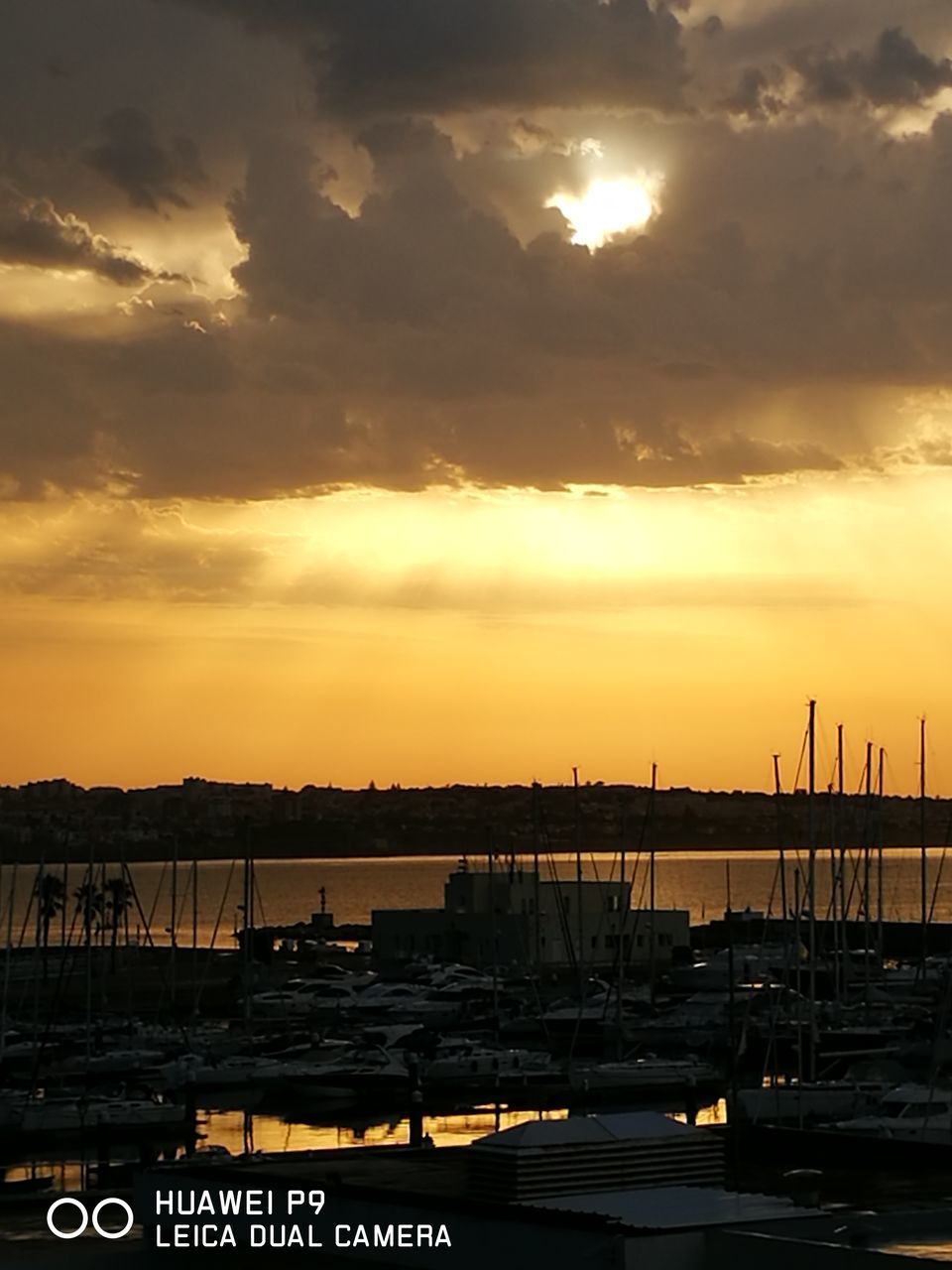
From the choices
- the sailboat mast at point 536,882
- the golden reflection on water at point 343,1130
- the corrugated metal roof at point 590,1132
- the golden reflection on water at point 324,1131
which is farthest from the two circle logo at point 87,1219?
the sailboat mast at point 536,882

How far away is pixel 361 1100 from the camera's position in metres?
56.2

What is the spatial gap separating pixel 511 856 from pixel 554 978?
396 inches

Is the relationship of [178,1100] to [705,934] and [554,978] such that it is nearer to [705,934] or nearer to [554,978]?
[554,978]

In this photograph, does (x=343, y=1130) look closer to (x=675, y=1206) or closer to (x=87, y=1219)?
(x=87, y=1219)

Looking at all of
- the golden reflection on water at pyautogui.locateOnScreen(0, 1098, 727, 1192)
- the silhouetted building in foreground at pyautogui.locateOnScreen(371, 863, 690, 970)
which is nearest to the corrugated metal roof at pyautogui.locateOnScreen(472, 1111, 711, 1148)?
the golden reflection on water at pyautogui.locateOnScreen(0, 1098, 727, 1192)

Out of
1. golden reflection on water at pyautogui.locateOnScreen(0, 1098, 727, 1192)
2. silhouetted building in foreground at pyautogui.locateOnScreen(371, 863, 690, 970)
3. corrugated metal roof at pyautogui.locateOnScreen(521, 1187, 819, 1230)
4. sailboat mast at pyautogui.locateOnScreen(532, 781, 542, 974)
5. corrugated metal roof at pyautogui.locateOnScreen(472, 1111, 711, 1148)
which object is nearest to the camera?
corrugated metal roof at pyautogui.locateOnScreen(521, 1187, 819, 1230)

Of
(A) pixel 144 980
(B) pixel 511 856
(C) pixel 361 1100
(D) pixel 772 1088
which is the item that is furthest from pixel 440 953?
(D) pixel 772 1088

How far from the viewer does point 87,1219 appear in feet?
84.1

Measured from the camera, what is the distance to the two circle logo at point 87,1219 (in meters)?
23.8

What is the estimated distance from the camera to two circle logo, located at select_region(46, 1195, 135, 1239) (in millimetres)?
23828

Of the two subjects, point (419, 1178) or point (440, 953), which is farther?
point (440, 953)

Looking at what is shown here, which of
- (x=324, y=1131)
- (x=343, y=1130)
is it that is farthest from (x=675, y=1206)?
(x=343, y=1130)

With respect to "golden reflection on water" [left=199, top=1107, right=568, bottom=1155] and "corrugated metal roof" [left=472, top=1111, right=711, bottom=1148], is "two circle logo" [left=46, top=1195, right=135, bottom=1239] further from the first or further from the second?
"golden reflection on water" [left=199, top=1107, right=568, bottom=1155]

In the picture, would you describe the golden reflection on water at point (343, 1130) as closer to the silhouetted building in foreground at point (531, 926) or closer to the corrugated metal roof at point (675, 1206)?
the corrugated metal roof at point (675, 1206)
